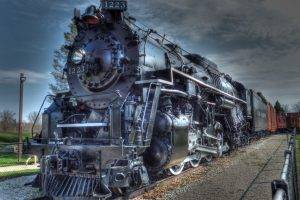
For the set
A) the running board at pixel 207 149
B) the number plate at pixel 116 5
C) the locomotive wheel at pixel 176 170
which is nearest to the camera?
the number plate at pixel 116 5

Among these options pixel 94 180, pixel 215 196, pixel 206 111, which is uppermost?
pixel 206 111

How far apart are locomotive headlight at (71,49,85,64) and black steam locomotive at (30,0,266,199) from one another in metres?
0.03

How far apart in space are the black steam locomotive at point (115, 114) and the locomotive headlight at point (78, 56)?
0.03 m

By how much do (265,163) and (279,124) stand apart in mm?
36108

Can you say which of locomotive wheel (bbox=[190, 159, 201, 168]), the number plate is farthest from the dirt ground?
the number plate

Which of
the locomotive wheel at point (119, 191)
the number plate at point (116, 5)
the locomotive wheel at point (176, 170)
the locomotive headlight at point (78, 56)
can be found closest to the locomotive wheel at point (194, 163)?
the locomotive wheel at point (176, 170)

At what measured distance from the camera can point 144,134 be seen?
750 cm

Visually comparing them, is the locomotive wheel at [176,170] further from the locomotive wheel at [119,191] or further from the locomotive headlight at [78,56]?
the locomotive headlight at [78,56]

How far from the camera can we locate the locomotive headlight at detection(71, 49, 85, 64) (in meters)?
9.08

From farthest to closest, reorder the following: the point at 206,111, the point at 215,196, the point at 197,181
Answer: the point at 206,111 < the point at 197,181 < the point at 215,196

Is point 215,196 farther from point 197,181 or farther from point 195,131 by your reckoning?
point 195,131

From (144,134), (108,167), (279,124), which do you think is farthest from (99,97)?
(279,124)

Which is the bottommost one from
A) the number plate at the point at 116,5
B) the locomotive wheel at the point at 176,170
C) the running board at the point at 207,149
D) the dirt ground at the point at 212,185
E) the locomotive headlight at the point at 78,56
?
the dirt ground at the point at 212,185

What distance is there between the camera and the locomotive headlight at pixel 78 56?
29.8 feet
